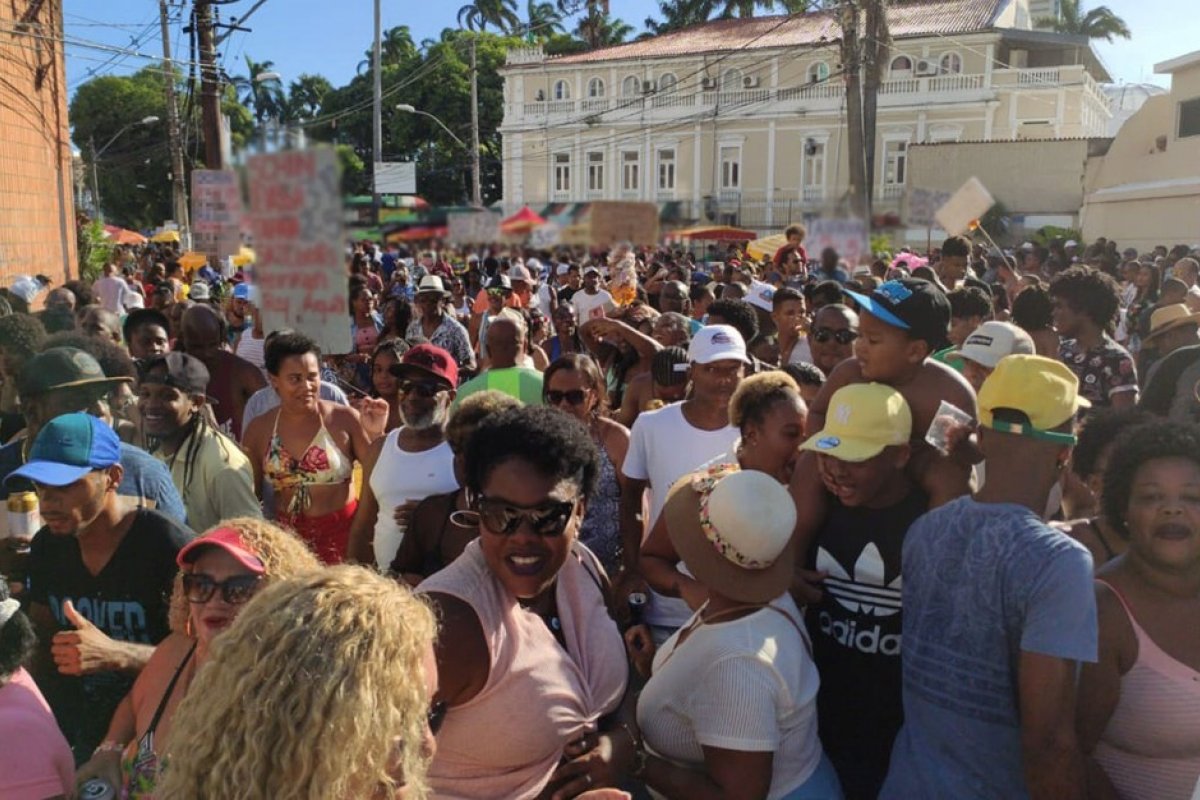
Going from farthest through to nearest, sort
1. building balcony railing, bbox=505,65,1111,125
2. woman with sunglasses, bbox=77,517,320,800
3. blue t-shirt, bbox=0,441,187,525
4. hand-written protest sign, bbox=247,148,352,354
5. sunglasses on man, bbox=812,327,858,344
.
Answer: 1. sunglasses on man, bbox=812,327,858,344
2. blue t-shirt, bbox=0,441,187,525
3. building balcony railing, bbox=505,65,1111,125
4. woman with sunglasses, bbox=77,517,320,800
5. hand-written protest sign, bbox=247,148,352,354

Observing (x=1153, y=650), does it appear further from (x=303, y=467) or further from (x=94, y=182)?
(x=94, y=182)

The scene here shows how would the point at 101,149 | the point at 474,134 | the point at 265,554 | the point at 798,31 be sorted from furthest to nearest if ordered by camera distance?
the point at 101,149, the point at 798,31, the point at 265,554, the point at 474,134

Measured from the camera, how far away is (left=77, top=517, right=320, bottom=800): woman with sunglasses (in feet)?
6.68

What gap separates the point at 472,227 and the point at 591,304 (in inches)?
246

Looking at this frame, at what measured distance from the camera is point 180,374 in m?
3.76

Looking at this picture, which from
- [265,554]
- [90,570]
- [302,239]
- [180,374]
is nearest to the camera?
[302,239]

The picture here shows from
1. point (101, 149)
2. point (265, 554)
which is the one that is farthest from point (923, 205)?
point (101, 149)

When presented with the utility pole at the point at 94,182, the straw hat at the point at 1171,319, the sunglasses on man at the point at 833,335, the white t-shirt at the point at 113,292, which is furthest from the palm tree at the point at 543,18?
the utility pole at the point at 94,182

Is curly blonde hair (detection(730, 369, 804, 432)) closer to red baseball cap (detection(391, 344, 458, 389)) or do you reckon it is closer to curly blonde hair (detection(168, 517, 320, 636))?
red baseball cap (detection(391, 344, 458, 389))

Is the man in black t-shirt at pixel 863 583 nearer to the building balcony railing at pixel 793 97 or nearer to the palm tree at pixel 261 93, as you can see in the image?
the building balcony railing at pixel 793 97

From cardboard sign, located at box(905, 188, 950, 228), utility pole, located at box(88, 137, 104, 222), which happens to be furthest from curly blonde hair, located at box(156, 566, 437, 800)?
utility pole, located at box(88, 137, 104, 222)

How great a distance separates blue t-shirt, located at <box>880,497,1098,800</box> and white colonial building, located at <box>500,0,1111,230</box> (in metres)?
0.80

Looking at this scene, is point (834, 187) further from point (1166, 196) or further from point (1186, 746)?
point (1166, 196)

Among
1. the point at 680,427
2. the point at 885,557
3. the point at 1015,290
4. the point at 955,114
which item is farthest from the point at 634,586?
the point at 1015,290
